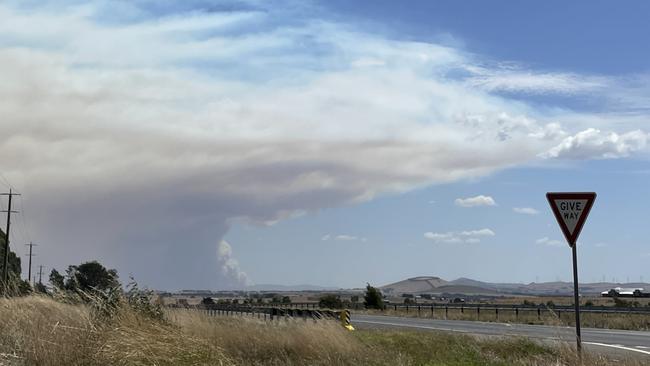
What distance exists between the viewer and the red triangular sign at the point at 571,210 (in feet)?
41.9

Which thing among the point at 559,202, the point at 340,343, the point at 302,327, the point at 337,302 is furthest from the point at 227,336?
the point at 337,302

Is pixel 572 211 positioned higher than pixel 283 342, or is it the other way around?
pixel 572 211

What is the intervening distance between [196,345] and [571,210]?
6.89m

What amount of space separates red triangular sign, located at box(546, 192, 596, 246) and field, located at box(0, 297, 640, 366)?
84.3 inches

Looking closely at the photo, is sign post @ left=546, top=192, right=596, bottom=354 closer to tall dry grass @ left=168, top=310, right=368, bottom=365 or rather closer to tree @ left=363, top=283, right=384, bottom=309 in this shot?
tall dry grass @ left=168, top=310, right=368, bottom=365

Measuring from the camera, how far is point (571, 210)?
1284 centimetres

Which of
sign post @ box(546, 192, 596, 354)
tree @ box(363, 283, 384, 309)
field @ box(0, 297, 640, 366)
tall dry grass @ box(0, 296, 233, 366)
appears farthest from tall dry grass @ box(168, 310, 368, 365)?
tree @ box(363, 283, 384, 309)

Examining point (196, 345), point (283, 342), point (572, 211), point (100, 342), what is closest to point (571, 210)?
point (572, 211)

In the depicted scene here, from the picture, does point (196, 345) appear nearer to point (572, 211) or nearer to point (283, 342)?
point (283, 342)

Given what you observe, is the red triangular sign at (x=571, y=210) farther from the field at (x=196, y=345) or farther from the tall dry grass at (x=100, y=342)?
the tall dry grass at (x=100, y=342)

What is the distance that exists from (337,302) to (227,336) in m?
57.9

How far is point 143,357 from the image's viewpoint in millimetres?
11156

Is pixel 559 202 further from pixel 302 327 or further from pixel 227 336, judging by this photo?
pixel 227 336

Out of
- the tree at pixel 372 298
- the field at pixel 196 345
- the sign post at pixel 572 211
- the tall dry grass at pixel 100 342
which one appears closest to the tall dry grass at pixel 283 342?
the field at pixel 196 345
